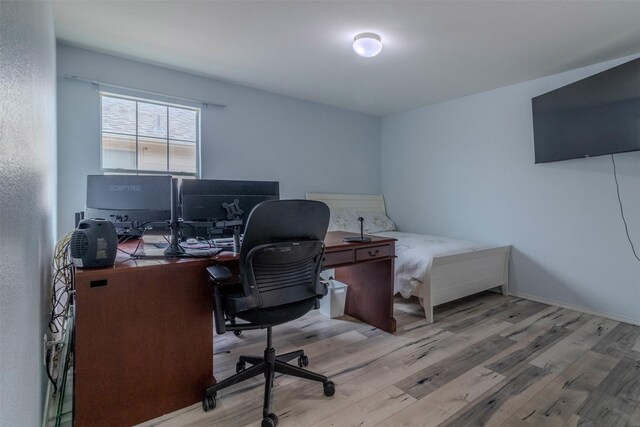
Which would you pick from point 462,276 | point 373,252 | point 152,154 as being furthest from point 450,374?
point 152,154

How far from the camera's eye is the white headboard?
435 cm

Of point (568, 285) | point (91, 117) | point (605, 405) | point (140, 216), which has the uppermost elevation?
point (91, 117)

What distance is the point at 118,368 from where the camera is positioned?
1486mm

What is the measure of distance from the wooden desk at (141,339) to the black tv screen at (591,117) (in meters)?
3.05

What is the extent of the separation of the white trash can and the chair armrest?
1.49 m

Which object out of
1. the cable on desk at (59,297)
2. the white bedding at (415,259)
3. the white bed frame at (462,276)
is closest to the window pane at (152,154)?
the cable on desk at (59,297)

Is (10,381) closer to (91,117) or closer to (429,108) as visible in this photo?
(91,117)

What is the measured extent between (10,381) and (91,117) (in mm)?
2945

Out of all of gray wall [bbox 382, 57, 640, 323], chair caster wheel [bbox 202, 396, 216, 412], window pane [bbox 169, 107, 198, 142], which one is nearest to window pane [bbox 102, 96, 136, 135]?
window pane [bbox 169, 107, 198, 142]

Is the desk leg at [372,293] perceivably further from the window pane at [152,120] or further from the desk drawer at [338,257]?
the window pane at [152,120]

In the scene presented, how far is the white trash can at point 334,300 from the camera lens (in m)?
2.89

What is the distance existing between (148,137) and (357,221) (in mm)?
2680

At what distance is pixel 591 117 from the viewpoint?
105 inches

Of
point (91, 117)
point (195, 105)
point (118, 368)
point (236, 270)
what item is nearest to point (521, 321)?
point (236, 270)
